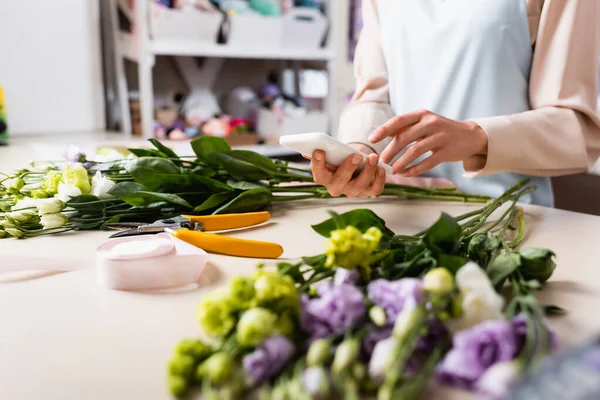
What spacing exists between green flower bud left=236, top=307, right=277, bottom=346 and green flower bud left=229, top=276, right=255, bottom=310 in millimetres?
12

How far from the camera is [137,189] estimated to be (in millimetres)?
632

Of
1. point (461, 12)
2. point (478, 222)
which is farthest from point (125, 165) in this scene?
point (461, 12)

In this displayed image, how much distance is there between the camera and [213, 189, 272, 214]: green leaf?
2.15ft

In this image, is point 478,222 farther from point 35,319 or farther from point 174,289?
point 35,319

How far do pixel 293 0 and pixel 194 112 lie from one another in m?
0.53

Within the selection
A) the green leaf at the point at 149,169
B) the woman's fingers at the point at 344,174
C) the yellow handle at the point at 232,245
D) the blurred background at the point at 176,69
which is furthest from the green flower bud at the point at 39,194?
the blurred background at the point at 176,69

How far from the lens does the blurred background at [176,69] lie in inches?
65.4

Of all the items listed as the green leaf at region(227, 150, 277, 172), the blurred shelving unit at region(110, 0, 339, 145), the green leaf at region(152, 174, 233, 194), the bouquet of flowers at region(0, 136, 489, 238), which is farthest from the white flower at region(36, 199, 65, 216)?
the blurred shelving unit at region(110, 0, 339, 145)

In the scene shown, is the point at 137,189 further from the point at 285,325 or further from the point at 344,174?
the point at 285,325

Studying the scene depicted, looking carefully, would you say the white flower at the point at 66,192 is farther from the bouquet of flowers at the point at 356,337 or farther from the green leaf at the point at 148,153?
the bouquet of flowers at the point at 356,337

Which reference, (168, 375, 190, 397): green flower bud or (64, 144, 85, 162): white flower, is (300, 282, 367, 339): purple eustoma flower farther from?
(64, 144, 85, 162): white flower

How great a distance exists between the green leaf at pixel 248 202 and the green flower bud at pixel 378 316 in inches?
14.4

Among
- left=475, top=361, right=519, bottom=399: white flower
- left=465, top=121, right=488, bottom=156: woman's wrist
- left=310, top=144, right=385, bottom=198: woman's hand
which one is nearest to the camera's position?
left=475, top=361, right=519, bottom=399: white flower

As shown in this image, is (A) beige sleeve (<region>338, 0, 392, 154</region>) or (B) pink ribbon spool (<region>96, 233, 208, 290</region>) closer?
(B) pink ribbon spool (<region>96, 233, 208, 290</region>)
